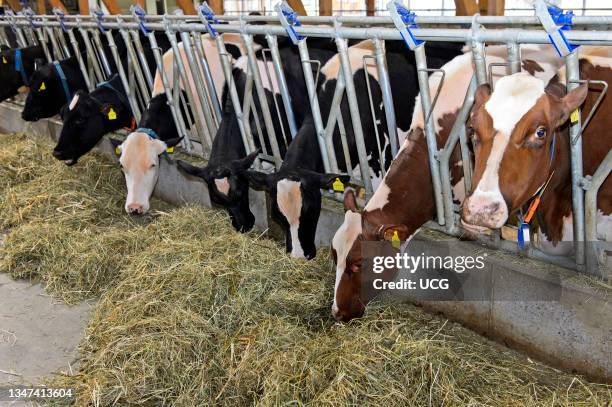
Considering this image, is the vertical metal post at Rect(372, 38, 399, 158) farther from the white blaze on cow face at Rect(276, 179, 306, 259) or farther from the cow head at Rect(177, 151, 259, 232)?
the cow head at Rect(177, 151, 259, 232)

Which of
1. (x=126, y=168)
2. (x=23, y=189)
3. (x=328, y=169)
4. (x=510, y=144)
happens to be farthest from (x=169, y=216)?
(x=510, y=144)

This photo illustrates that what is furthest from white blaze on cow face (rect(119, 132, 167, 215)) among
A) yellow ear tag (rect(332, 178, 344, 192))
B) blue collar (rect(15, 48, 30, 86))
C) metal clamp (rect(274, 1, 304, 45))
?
blue collar (rect(15, 48, 30, 86))

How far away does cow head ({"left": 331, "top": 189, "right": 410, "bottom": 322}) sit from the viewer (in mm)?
3645

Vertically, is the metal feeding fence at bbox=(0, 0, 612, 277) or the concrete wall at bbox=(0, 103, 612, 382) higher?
the metal feeding fence at bbox=(0, 0, 612, 277)

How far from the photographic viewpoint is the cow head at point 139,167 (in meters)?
5.84

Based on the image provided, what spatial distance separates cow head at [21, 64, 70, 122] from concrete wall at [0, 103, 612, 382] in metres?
6.38

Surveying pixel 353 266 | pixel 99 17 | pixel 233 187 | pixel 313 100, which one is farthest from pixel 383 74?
pixel 99 17

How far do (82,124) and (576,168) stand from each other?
218 inches

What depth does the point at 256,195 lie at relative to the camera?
5.41 m

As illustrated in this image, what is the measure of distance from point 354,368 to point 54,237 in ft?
11.1

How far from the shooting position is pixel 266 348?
130 inches

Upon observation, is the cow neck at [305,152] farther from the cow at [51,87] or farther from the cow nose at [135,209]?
the cow at [51,87]

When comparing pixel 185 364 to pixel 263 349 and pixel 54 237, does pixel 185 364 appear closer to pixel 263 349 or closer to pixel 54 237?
pixel 263 349

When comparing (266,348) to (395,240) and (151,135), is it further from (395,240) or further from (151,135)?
(151,135)
